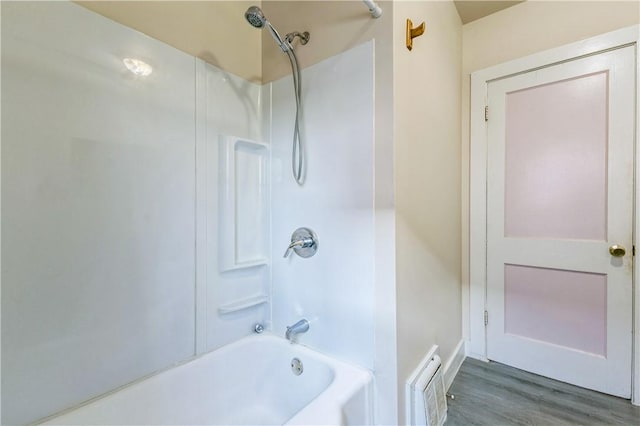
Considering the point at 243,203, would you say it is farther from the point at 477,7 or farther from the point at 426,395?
the point at 477,7

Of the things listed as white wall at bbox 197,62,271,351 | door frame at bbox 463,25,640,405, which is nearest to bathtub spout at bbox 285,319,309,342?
white wall at bbox 197,62,271,351

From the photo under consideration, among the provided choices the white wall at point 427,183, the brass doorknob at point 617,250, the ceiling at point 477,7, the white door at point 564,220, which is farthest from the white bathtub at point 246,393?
the ceiling at point 477,7

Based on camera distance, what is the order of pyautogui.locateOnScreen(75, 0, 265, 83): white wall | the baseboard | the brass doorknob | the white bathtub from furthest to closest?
1. the baseboard
2. the brass doorknob
3. pyautogui.locateOnScreen(75, 0, 265, 83): white wall
4. the white bathtub

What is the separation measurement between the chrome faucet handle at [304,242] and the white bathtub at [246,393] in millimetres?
503

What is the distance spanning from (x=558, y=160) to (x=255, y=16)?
Result: 2003mm

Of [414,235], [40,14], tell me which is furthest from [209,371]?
[40,14]

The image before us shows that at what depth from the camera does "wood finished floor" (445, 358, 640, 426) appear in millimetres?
1403

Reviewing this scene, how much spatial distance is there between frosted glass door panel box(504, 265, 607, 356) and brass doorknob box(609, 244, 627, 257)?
0.49 ft

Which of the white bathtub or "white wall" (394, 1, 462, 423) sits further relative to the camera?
"white wall" (394, 1, 462, 423)

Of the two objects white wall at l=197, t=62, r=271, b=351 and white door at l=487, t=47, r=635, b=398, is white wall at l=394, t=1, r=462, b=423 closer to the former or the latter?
white door at l=487, t=47, r=635, b=398

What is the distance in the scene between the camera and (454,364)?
1837 millimetres

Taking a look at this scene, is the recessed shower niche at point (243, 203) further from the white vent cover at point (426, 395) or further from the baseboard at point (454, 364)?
the baseboard at point (454, 364)

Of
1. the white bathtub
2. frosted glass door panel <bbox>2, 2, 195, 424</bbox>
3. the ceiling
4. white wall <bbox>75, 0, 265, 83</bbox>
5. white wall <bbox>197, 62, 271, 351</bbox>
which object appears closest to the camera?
frosted glass door panel <bbox>2, 2, 195, 424</bbox>

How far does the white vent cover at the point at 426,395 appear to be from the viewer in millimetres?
1176
